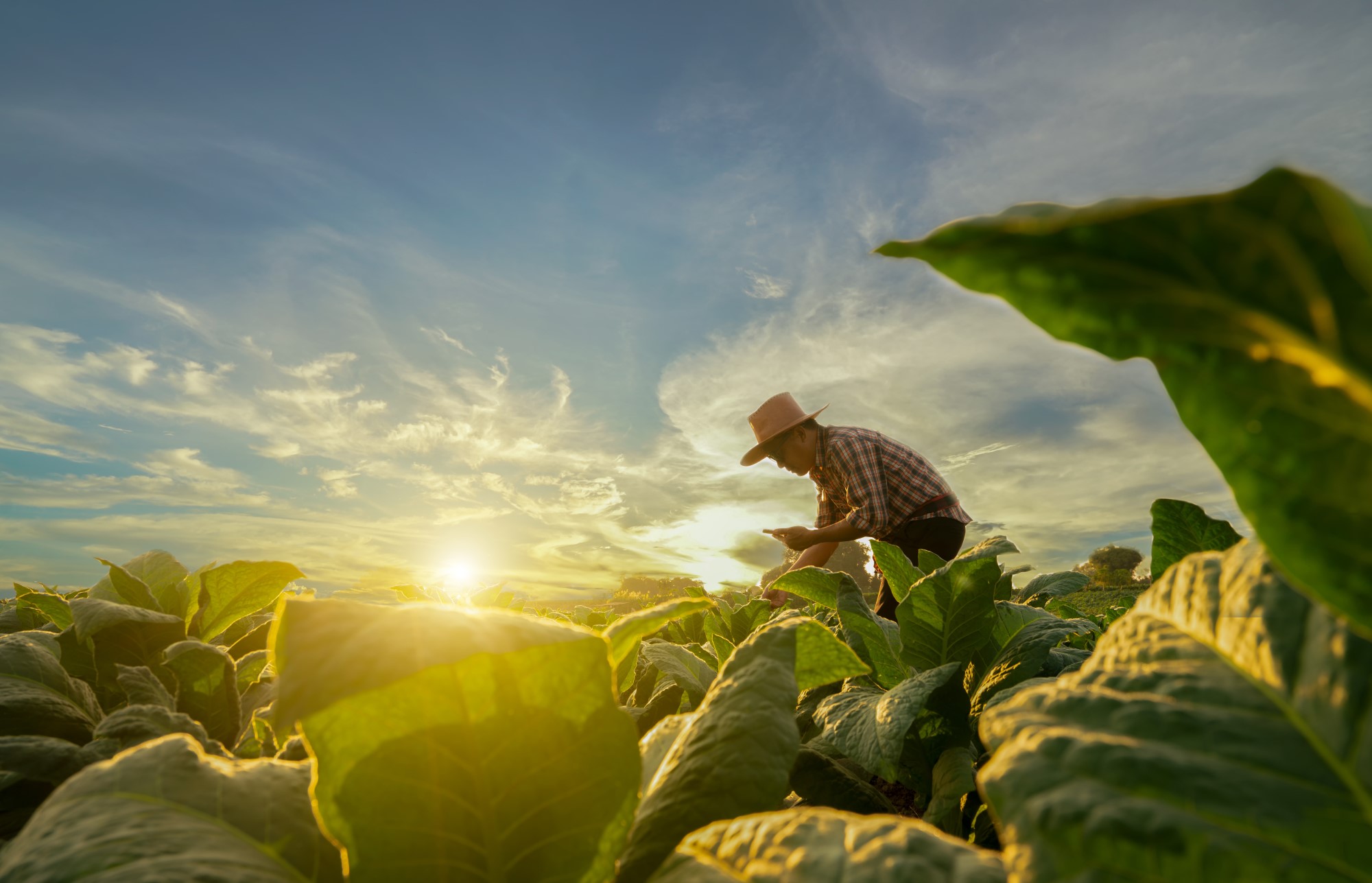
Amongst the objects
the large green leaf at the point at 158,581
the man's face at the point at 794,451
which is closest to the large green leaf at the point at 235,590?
the large green leaf at the point at 158,581

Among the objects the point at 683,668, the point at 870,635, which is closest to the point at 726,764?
the point at 683,668

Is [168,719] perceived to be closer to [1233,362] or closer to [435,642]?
[435,642]

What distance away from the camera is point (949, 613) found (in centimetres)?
209

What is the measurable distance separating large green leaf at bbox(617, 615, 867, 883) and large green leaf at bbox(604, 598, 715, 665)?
0.14m

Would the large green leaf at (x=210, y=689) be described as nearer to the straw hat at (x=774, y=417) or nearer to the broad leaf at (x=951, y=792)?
the broad leaf at (x=951, y=792)

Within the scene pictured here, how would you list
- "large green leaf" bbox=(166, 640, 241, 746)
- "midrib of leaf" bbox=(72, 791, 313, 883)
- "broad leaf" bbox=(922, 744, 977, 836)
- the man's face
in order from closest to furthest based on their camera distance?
"midrib of leaf" bbox=(72, 791, 313, 883)
"broad leaf" bbox=(922, 744, 977, 836)
"large green leaf" bbox=(166, 640, 241, 746)
the man's face

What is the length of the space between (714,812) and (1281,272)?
2.68ft

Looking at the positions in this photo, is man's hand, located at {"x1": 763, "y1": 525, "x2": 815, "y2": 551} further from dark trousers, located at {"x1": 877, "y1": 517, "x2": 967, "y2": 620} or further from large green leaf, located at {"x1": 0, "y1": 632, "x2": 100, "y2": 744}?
large green leaf, located at {"x1": 0, "y1": 632, "x2": 100, "y2": 744}

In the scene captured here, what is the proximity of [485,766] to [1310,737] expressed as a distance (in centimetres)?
82

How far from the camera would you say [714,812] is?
0.90 meters

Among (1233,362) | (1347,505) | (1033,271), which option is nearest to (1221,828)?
(1347,505)

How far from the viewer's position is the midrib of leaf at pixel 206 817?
854 mm

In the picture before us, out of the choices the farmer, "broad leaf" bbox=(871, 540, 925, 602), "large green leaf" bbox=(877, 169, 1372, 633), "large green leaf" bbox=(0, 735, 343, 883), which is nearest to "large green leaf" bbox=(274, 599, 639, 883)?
"large green leaf" bbox=(0, 735, 343, 883)

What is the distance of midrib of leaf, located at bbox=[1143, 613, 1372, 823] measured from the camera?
0.57 metres
